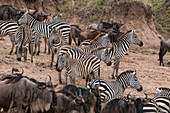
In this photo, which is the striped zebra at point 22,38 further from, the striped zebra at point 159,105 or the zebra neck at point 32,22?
the striped zebra at point 159,105

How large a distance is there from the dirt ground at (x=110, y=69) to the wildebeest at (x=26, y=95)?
3.28 metres

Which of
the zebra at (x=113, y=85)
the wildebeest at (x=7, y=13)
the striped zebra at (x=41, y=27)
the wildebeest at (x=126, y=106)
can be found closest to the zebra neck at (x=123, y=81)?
the zebra at (x=113, y=85)

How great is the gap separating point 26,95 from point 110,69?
774cm

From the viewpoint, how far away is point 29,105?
21.4 feet

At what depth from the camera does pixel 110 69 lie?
1377 centimetres

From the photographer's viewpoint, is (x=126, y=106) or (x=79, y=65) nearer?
(x=126, y=106)

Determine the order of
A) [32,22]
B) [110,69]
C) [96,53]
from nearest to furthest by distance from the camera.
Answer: [96,53]
[110,69]
[32,22]

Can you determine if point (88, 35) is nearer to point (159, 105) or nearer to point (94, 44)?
point (94, 44)

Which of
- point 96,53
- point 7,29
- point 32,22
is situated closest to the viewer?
point 96,53

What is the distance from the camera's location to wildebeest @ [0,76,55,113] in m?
6.36

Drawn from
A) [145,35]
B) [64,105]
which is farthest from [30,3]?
[64,105]

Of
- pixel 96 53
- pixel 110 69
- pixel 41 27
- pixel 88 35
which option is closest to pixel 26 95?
pixel 96 53

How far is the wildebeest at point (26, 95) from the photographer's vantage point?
636cm

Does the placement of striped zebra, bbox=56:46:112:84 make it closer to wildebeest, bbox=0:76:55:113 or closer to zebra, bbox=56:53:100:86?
zebra, bbox=56:53:100:86
